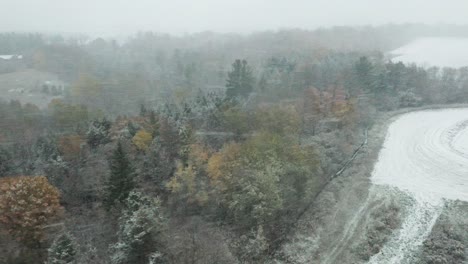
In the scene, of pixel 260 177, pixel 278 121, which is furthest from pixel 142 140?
pixel 260 177

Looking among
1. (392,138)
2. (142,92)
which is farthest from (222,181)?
(142,92)

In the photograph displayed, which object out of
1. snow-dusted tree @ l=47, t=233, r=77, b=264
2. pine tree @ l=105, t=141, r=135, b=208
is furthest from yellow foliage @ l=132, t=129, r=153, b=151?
snow-dusted tree @ l=47, t=233, r=77, b=264

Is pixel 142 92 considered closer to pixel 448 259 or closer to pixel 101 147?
Answer: pixel 101 147

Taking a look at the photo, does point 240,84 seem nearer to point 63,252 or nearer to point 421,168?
point 421,168

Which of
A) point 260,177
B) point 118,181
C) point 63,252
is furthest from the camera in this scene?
point 118,181

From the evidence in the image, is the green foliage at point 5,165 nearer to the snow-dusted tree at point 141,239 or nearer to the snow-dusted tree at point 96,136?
the snow-dusted tree at point 96,136

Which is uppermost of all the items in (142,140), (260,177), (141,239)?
(142,140)

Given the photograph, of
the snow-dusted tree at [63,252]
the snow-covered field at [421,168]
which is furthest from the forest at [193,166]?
the snow-covered field at [421,168]
